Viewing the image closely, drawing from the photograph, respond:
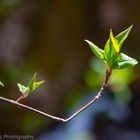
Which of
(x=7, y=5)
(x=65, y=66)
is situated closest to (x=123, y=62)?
(x=7, y=5)

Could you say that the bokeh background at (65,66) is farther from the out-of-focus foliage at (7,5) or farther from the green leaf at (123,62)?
the green leaf at (123,62)

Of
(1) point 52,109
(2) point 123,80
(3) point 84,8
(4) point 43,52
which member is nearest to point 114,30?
(3) point 84,8

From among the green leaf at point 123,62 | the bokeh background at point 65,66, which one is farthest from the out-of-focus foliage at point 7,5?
the green leaf at point 123,62

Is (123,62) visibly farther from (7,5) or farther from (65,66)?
(65,66)

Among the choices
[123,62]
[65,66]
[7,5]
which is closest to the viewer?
[123,62]

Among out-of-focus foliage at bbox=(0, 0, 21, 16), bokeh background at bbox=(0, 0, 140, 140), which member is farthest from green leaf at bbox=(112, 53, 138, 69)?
bokeh background at bbox=(0, 0, 140, 140)

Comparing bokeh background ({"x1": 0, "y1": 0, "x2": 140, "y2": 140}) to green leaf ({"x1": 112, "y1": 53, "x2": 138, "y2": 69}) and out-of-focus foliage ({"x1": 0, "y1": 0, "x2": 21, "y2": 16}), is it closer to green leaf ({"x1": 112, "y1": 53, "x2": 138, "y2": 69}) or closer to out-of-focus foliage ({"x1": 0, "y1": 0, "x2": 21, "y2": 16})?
out-of-focus foliage ({"x1": 0, "y1": 0, "x2": 21, "y2": 16})

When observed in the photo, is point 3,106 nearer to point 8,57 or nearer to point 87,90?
point 8,57
